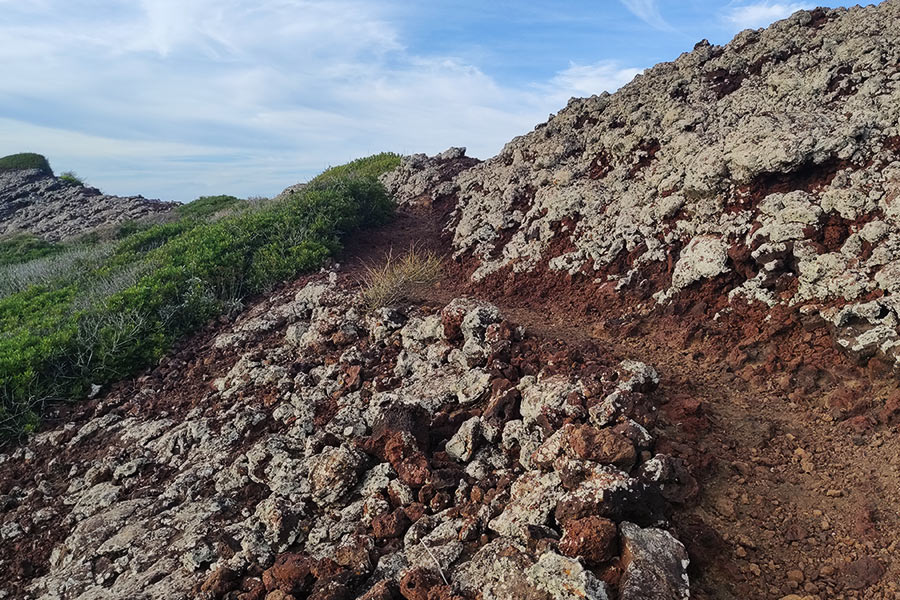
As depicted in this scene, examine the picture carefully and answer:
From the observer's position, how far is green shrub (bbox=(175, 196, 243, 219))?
1830cm

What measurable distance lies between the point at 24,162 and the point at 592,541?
3502 centimetres

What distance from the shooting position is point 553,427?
373cm

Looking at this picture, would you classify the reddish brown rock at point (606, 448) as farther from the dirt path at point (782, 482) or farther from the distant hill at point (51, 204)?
the distant hill at point (51, 204)

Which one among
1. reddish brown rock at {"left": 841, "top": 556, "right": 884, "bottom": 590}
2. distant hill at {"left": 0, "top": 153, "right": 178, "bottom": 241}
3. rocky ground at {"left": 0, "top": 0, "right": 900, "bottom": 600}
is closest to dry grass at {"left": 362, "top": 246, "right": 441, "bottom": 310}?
rocky ground at {"left": 0, "top": 0, "right": 900, "bottom": 600}

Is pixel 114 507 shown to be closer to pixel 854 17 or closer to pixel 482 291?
pixel 482 291

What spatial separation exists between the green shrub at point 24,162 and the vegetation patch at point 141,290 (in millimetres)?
20633

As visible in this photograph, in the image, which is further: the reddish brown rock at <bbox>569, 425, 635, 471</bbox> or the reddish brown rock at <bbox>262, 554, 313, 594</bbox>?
the reddish brown rock at <bbox>569, 425, 635, 471</bbox>

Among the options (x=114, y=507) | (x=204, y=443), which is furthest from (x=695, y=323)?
(x=114, y=507)

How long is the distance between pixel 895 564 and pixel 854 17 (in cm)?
770

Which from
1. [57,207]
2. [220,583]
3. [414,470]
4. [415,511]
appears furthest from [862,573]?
[57,207]

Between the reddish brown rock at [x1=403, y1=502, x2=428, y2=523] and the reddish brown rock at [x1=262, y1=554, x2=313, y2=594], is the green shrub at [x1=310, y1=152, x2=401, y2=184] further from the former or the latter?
the reddish brown rock at [x1=262, y1=554, x2=313, y2=594]

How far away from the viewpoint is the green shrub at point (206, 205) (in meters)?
18.3

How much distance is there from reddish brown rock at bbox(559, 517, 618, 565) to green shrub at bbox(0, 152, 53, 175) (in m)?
33.4

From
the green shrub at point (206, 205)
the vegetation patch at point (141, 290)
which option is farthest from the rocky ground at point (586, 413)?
the green shrub at point (206, 205)
